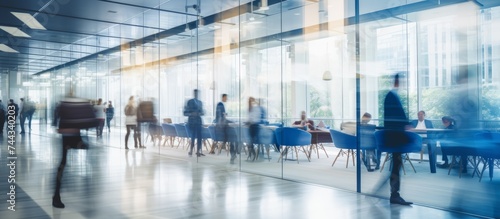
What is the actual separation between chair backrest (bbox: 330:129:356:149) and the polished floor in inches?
74.8

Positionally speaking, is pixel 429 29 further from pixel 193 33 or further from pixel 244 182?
pixel 193 33

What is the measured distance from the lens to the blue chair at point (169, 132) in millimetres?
10633

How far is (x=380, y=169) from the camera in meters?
6.61

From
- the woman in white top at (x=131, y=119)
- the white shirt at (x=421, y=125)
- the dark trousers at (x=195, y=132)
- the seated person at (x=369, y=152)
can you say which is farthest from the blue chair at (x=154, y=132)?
the white shirt at (x=421, y=125)

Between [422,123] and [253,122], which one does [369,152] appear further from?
[253,122]

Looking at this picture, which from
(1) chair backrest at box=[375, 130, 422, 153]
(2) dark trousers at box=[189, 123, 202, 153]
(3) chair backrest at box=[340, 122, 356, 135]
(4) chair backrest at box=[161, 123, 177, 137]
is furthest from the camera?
(4) chair backrest at box=[161, 123, 177, 137]

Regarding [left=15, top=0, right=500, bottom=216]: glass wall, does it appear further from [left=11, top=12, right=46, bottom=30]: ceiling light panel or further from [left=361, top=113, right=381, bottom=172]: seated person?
[left=11, top=12, right=46, bottom=30]: ceiling light panel

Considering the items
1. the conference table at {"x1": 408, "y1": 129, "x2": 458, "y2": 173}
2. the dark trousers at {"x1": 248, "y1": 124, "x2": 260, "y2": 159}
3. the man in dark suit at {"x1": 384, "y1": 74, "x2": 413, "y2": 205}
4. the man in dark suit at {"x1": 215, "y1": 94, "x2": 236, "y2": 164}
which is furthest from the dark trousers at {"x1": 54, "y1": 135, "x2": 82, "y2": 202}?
the conference table at {"x1": 408, "y1": 129, "x2": 458, "y2": 173}

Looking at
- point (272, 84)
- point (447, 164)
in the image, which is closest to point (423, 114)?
point (447, 164)

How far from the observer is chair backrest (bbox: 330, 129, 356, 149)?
751 centimetres

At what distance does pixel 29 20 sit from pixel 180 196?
843 centimetres

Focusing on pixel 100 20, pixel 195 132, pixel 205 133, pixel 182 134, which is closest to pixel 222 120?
pixel 205 133

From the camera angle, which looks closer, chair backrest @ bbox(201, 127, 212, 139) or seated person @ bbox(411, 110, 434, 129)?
seated person @ bbox(411, 110, 434, 129)

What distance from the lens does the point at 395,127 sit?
15.7 feet
